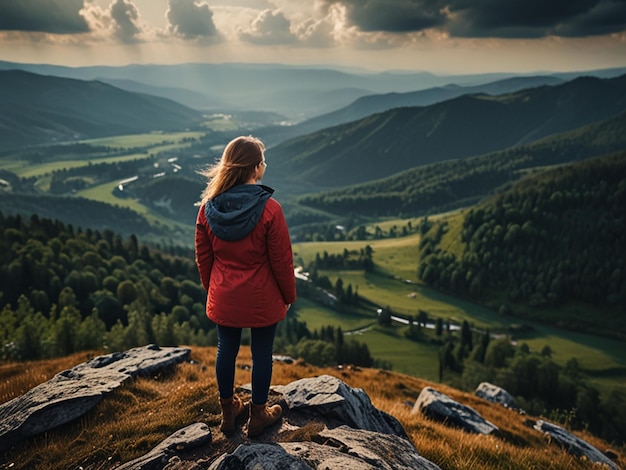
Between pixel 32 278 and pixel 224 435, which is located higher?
pixel 224 435

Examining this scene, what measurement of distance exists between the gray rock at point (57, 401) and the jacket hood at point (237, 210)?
631 centimetres

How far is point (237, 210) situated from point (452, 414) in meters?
13.0

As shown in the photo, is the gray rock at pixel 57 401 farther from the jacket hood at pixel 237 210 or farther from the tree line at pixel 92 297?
the tree line at pixel 92 297

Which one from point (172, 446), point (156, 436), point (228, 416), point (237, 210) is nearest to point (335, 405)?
point (228, 416)

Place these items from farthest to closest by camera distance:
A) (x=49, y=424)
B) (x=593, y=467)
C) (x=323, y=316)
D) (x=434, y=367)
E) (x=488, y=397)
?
(x=323, y=316)
(x=434, y=367)
(x=488, y=397)
(x=593, y=467)
(x=49, y=424)

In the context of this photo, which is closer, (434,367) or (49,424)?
(49,424)

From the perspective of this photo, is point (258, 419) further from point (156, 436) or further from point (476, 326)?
point (476, 326)

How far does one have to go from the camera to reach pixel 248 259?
828 centimetres

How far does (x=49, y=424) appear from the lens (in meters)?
9.77

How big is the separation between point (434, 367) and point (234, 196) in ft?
456

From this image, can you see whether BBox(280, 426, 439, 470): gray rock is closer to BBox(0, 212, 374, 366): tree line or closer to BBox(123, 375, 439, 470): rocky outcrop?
BBox(123, 375, 439, 470): rocky outcrop

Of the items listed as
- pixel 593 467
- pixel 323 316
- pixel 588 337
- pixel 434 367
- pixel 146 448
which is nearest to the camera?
pixel 146 448

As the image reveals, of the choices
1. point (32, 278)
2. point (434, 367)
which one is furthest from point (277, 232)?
point (434, 367)

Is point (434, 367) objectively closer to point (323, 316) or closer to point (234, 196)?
point (323, 316)
